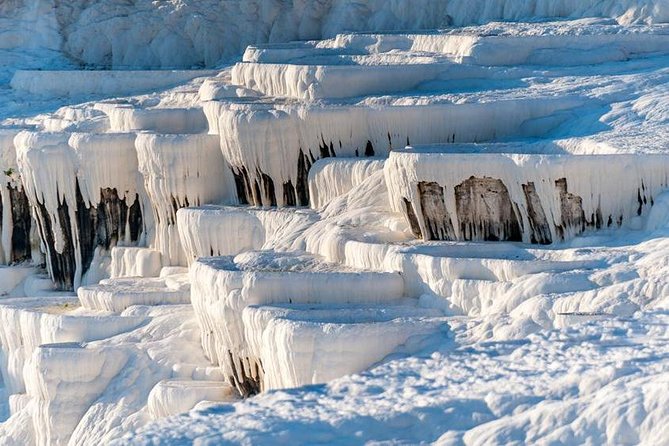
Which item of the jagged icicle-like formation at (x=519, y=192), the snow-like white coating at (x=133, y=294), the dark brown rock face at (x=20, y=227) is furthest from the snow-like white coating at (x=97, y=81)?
the jagged icicle-like formation at (x=519, y=192)

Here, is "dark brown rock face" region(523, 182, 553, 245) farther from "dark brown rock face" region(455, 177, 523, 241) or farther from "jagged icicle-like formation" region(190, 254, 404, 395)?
"jagged icicle-like formation" region(190, 254, 404, 395)

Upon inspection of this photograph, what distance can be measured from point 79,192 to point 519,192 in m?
8.11

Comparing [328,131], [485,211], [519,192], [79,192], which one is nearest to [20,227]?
[79,192]

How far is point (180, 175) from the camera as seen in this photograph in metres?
22.5

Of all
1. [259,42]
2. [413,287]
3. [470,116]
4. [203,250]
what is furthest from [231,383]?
[259,42]

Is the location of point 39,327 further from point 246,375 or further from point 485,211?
point 485,211

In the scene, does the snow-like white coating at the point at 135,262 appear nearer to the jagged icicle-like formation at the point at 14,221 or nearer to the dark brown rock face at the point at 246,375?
the jagged icicle-like formation at the point at 14,221

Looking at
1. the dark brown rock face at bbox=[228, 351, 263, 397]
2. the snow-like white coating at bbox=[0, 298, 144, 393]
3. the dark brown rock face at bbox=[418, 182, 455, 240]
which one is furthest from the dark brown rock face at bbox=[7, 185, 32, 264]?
the dark brown rock face at bbox=[418, 182, 455, 240]

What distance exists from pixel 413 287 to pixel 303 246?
2348 millimetres

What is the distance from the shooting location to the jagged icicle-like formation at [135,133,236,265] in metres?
22.4

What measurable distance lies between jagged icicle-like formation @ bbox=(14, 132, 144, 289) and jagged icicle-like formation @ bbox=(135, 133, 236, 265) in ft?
2.53

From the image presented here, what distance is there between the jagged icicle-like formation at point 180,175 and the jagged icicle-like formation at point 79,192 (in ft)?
2.53

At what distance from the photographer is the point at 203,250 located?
21156 millimetres

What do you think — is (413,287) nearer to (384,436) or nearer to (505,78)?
(384,436)
